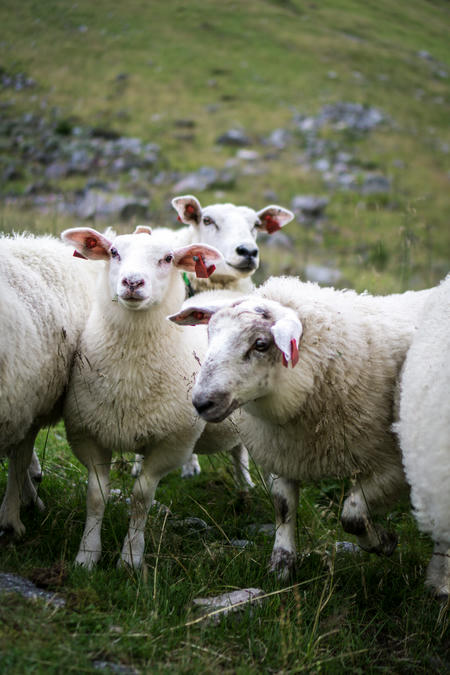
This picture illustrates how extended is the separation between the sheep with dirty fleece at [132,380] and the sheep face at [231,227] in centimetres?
141

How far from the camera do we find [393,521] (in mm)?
4660

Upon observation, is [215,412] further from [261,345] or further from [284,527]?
[284,527]

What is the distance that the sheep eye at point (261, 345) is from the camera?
3268mm

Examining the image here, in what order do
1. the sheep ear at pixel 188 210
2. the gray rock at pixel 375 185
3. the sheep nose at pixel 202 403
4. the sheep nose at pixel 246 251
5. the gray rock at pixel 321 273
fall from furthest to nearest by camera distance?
the gray rock at pixel 375 185 < the gray rock at pixel 321 273 < the sheep ear at pixel 188 210 < the sheep nose at pixel 246 251 < the sheep nose at pixel 202 403

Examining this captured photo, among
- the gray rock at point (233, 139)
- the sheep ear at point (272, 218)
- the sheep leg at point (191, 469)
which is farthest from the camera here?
the gray rock at point (233, 139)

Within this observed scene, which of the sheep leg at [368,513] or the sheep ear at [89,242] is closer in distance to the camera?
the sheep leg at [368,513]

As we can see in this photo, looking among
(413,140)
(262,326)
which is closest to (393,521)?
(262,326)

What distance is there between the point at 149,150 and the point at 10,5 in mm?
11071

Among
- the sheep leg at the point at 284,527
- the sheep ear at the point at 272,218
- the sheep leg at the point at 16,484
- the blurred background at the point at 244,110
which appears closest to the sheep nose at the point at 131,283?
the sheep leg at the point at 16,484

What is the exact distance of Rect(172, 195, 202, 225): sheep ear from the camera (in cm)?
600

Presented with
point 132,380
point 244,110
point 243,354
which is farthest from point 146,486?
point 244,110

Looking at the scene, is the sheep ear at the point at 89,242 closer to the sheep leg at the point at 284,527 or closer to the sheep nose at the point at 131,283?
the sheep nose at the point at 131,283

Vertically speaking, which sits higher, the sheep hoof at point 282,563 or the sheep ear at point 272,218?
the sheep ear at point 272,218

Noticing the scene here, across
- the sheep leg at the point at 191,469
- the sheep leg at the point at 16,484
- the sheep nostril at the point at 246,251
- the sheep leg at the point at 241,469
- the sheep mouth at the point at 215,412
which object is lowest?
the sheep leg at the point at 191,469
